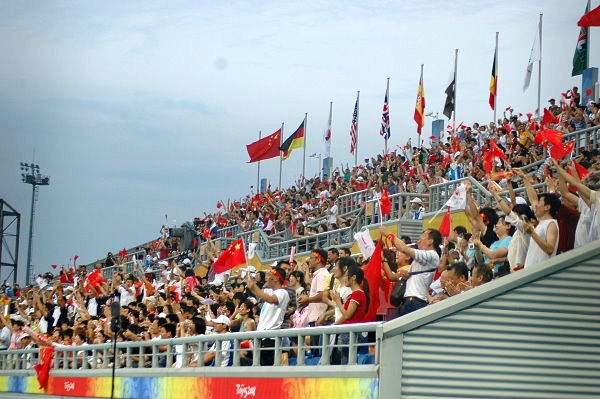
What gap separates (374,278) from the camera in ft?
55.0

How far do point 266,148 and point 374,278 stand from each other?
32979mm

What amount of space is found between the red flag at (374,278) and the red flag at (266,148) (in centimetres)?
3228

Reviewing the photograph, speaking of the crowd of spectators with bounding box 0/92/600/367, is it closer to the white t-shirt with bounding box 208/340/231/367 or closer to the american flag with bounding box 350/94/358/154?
the white t-shirt with bounding box 208/340/231/367

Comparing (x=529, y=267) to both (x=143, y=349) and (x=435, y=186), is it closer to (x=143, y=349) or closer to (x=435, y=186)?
(x=143, y=349)

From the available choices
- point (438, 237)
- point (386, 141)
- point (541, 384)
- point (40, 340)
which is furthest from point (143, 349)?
point (386, 141)

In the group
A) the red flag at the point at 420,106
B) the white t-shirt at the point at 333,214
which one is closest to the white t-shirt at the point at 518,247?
the white t-shirt at the point at 333,214

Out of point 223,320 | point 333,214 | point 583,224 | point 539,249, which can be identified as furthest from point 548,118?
point 539,249

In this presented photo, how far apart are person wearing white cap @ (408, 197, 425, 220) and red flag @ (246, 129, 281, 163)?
64.0 ft

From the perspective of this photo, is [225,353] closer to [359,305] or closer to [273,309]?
[273,309]

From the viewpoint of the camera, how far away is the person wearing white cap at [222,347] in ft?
62.9

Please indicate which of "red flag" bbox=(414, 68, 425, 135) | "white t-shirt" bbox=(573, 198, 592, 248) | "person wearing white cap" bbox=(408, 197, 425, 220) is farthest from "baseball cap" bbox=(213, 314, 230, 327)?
"red flag" bbox=(414, 68, 425, 135)

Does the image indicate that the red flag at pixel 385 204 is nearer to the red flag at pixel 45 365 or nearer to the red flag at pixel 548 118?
the red flag at pixel 548 118

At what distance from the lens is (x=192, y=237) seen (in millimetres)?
43562

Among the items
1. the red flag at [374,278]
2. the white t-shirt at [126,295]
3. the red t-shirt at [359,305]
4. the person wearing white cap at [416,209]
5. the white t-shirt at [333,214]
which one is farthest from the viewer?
the white t-shirt at [333,214]
